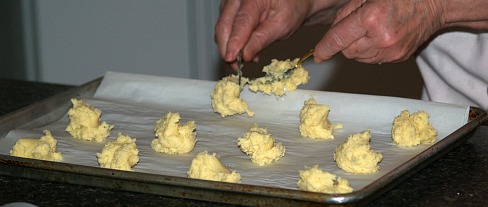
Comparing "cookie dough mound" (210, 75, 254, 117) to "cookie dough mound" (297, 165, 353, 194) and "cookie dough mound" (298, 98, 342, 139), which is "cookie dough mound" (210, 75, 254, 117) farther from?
"cookie dough mound" (297, 165, 353, 194)

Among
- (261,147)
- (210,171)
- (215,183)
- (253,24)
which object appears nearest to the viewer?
(215,183)

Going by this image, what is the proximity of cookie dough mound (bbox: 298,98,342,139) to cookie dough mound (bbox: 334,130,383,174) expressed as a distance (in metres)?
0.15

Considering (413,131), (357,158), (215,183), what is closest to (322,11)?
(413,131)

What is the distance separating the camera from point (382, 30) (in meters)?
1.61

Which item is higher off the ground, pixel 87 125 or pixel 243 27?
pixel 243 27

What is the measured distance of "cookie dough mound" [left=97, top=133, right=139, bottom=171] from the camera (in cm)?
145

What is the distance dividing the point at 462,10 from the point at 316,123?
318 mm

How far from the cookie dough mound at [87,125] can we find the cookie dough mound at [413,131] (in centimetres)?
48

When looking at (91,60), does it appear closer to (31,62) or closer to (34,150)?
(31,62)

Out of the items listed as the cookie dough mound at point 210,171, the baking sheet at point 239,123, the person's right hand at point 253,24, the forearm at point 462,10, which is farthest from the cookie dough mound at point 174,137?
the forearm at point 462,10

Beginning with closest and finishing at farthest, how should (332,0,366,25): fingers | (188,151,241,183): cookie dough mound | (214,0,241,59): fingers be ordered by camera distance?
(188,151,241,183): cookie dough mound → (332,0,366,25): fingers → (214,0,241,59): fingers

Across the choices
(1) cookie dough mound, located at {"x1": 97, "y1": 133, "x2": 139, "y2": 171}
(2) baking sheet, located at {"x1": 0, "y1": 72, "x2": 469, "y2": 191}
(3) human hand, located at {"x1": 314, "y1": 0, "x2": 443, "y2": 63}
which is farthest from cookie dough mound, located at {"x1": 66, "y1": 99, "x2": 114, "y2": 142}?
(3) human hand, located at {"x1": 314, "y1": 0, "x2": 443, "y2": 63}

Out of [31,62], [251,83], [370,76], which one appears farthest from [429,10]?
[31,62]

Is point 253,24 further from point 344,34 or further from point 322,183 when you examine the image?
point 322,183
